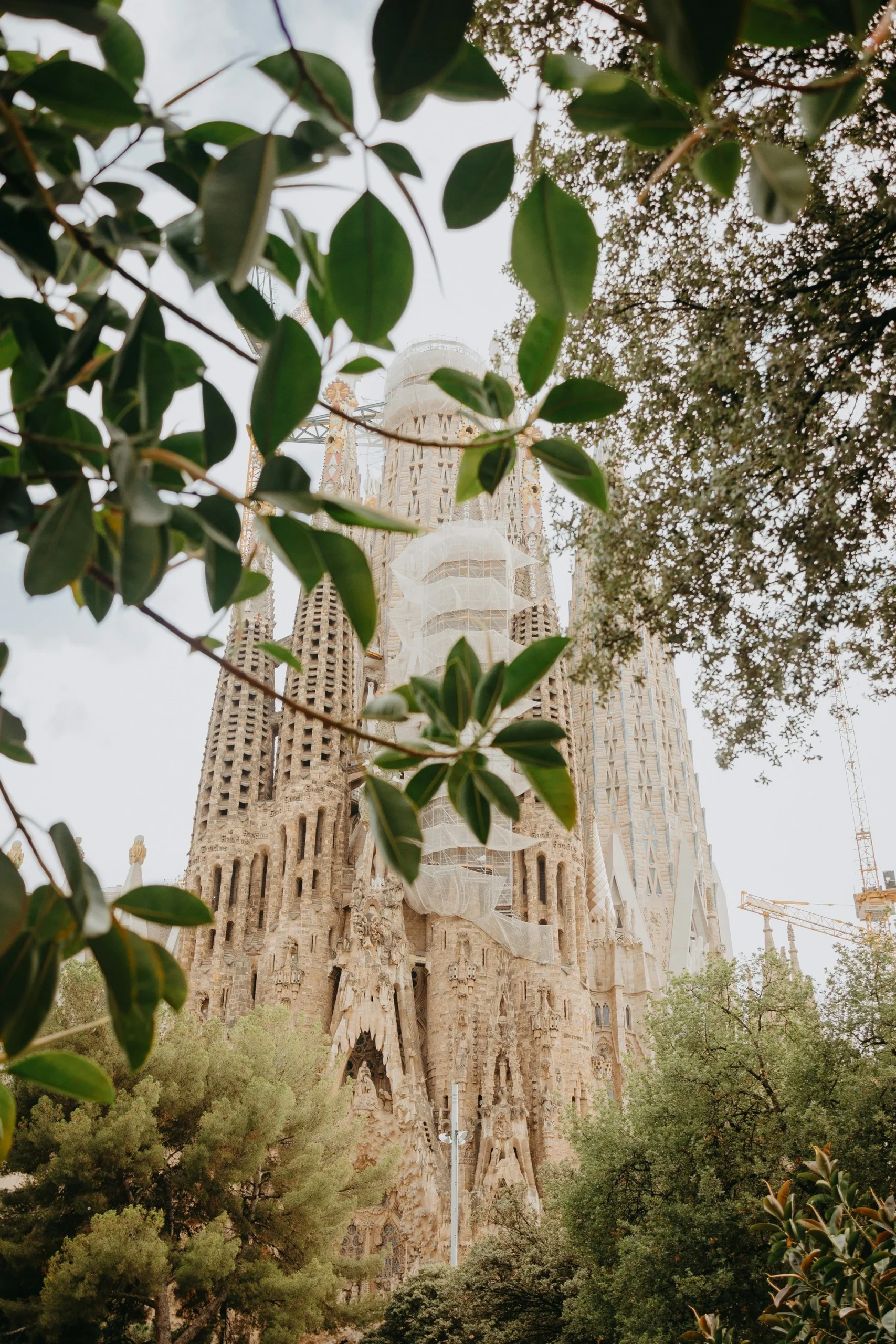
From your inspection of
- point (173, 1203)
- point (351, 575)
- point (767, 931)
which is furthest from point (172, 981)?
point (767, 931)

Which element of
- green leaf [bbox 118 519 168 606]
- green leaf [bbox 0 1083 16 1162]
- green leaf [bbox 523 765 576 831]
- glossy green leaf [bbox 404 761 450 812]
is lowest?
green leaf [bbox 0 1083 16 1162]

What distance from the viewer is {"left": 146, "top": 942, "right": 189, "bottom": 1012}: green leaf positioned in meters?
1.02

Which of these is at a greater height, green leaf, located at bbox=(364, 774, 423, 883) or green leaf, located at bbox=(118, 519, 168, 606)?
green leaf, located at bbox=(118, 519, 168, 606)

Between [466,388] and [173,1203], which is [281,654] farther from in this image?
[173,1203]

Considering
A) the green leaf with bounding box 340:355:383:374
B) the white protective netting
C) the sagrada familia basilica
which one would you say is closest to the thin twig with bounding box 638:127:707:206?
the green leaf with bounding box 340:355:383:374

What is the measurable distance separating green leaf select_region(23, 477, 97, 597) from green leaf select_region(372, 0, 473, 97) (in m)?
0.39

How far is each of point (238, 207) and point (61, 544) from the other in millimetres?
307

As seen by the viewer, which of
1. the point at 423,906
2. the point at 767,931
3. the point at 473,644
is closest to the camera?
the point at 473,644

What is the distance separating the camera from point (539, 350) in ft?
3.49

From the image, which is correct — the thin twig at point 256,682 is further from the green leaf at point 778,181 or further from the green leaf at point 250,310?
the green leaf at point 778,181

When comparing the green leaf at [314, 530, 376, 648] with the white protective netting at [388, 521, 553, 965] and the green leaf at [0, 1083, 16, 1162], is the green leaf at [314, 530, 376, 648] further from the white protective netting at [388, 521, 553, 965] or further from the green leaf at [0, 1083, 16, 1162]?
the white protective netting at [388, 521, 553, 965]

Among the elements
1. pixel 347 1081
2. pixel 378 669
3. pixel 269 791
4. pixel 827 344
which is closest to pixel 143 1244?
pixel 347 1081

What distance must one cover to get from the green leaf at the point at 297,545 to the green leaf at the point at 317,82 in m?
0.32

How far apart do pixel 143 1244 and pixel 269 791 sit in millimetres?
17566
